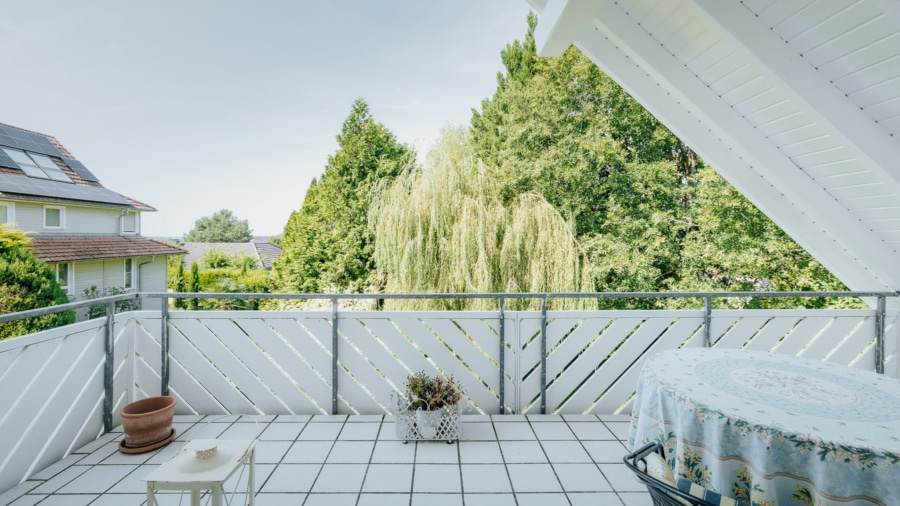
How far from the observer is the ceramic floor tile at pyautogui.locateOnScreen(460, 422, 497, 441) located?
2486 millimetres

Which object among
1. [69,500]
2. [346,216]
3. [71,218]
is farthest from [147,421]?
[71,218]

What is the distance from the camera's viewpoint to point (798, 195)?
8.64 ft

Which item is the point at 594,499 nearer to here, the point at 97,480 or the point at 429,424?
the point at 429,424

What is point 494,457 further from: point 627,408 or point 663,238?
point 663,238

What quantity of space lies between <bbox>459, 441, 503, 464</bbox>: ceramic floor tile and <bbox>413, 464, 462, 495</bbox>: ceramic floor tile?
0.11 meters

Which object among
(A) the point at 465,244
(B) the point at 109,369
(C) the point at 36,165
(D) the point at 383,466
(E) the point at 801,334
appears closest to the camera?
(D) the point at 383,466

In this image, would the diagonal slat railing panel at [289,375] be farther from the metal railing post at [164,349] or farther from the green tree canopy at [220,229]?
the green tree canopy at [220,229]

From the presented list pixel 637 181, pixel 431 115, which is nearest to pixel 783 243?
pixel 637 181

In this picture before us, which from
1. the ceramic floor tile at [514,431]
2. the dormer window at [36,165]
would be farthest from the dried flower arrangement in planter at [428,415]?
the dormer window at [36,165]

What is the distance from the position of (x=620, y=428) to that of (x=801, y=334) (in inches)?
57.6

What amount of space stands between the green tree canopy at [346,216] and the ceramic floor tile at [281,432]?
26.0ft

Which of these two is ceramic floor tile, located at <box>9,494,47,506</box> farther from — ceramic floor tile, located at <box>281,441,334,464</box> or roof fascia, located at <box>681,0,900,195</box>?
roof fascia, located at <box>681,0,900,195</box>

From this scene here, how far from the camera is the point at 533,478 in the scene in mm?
2084

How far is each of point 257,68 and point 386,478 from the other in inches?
535
